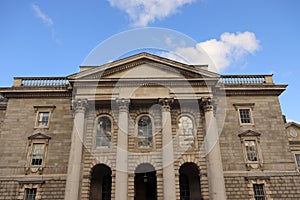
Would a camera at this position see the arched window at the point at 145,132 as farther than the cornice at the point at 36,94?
No

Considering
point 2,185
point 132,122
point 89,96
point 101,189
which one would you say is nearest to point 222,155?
point 132,122

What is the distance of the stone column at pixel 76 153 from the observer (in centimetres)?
1847

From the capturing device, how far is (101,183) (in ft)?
71.8

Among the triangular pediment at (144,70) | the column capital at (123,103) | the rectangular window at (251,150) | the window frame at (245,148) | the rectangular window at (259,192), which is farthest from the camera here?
the rectangular window at (251,150)

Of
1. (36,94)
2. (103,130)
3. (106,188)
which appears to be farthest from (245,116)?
(36,94)

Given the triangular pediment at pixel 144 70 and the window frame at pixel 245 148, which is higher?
the triangular pediment at pixel 144 70

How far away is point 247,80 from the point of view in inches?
973

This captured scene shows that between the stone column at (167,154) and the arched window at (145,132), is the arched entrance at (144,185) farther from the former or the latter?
the stone column at (167,154)

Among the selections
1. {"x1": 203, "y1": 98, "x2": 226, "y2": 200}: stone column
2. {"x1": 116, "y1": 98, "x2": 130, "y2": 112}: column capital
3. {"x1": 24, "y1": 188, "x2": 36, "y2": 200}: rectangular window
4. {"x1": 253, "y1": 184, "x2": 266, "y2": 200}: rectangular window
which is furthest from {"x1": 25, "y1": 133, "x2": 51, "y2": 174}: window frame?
{"x1": 253, "y1": 184, "x2": 266, "y2": 200}: rectangular window

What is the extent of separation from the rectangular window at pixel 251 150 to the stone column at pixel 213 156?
3.22 metres

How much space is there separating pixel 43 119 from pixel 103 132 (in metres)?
5.44

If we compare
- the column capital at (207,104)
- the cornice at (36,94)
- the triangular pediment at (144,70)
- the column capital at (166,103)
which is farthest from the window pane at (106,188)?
the column capital at (207,104)

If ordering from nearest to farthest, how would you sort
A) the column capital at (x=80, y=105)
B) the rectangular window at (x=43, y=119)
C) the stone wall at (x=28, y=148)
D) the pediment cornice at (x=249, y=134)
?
the stone wall at (x=28, y=148)
the column capital at (x=80, y=105)
the pediment cornice at (x=249, y=134)
the rectangular window at (x=43, y=119)

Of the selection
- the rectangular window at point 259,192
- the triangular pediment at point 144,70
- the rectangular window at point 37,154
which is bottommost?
the rectangular window at point 259,192
